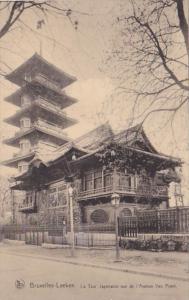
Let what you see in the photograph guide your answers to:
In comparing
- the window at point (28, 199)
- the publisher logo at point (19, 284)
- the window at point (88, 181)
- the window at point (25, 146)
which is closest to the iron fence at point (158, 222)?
the window at point (88, 181)

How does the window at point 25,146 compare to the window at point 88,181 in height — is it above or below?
above

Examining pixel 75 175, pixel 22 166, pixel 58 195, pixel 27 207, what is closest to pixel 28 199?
pixel 27 207

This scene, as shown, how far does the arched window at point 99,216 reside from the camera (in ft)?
64.0

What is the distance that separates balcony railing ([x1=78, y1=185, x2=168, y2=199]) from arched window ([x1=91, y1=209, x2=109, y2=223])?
0.98m

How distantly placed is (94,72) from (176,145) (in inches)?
92.6

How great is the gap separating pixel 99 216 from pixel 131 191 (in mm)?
2240

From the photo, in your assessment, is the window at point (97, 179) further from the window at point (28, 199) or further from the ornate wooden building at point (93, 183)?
the window at point (28, 199)

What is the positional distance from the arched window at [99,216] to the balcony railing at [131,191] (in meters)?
0.98

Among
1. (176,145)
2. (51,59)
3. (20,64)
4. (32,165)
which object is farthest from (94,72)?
(32,165)

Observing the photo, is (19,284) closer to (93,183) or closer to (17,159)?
(93,183)

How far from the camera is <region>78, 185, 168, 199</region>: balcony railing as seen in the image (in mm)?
19094

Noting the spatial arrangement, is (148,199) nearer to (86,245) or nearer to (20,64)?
(86,245)

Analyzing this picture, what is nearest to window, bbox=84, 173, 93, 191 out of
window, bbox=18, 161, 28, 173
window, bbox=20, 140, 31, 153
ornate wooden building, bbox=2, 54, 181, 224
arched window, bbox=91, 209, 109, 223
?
ornate wooden building, bbox=2, 54, 181, 224

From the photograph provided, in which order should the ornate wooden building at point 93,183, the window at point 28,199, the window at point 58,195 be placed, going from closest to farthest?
1. the ornate wooden building at point 93,183
2. the window at point 58,195
3. the window at point 28,199
